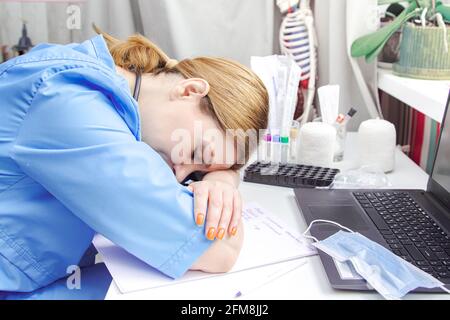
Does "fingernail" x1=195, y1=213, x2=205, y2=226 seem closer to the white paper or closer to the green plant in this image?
the white paper

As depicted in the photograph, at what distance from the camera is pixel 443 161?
3.01 feet

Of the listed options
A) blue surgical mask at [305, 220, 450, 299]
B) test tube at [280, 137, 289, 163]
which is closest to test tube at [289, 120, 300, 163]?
test tube at [280, 137, 289, 163]

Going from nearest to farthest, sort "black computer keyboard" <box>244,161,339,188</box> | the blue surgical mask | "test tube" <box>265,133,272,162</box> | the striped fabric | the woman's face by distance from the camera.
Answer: the blue surgical mask
the woman's face
"black computer keyboard" <box>244,161,339,188</box>
"test tube" <box>265,133,272,162</box>
the striped fabric

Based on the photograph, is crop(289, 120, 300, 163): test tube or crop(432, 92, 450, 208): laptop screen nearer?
crop(432, 92, 450, 208): laptop screen

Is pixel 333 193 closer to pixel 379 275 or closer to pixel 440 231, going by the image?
pixel 440 231

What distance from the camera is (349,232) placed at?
767 millimetres

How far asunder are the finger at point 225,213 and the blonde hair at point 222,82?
0.51 feet

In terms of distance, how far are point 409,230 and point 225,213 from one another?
0.30 m

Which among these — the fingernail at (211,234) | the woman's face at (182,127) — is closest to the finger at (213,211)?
the fingernail at (211,234)

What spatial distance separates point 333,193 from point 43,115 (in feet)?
1.81

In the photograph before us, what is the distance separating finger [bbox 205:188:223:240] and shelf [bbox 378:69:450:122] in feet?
1.96

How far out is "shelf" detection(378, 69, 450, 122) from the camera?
1.08m

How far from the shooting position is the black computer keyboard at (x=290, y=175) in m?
1.01

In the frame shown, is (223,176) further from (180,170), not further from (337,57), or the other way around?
(337,57)
